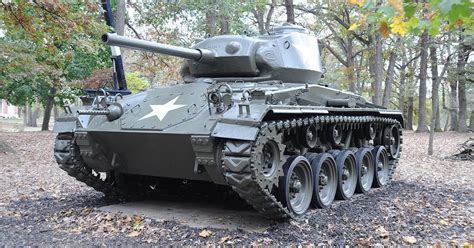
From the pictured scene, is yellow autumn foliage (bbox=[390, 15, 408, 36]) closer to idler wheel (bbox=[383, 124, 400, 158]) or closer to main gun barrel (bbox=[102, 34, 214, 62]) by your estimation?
main gun barrel (bbox=[102, 34, 214, 62])

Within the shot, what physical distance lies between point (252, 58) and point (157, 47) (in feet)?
5.47

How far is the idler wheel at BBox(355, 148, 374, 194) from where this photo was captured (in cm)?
927

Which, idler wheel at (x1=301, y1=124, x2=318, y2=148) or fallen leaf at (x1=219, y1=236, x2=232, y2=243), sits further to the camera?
idler wheel at (x1=301, y1=124, x2=318, y2=148)

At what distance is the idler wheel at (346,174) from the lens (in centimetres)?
843

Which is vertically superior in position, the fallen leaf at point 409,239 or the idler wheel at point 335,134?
the idler wheel at point 335,134

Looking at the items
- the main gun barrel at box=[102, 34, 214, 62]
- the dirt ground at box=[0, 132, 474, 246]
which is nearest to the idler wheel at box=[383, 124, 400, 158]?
the dirt ground at box=[0, 132, 474, 246]

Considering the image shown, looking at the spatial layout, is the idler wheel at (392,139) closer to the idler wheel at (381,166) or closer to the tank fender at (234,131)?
the idler wheel at (381,166)

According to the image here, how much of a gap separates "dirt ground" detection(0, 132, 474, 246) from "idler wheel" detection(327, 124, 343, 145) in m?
1.06

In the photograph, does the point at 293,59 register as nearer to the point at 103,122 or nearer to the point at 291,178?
the point at 291,178

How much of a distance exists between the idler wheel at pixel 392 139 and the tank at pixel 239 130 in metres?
1.19

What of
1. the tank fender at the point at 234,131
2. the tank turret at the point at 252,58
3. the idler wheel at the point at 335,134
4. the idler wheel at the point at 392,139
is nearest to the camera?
the tank fender at the point at 234,131

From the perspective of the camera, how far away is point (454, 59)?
2886 centimetres

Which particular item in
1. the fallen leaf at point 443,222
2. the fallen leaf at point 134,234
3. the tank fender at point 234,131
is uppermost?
the tank fender at point 234,131

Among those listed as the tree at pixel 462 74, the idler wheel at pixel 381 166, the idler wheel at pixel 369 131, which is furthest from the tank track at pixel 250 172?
the tree at pixel 462 74
